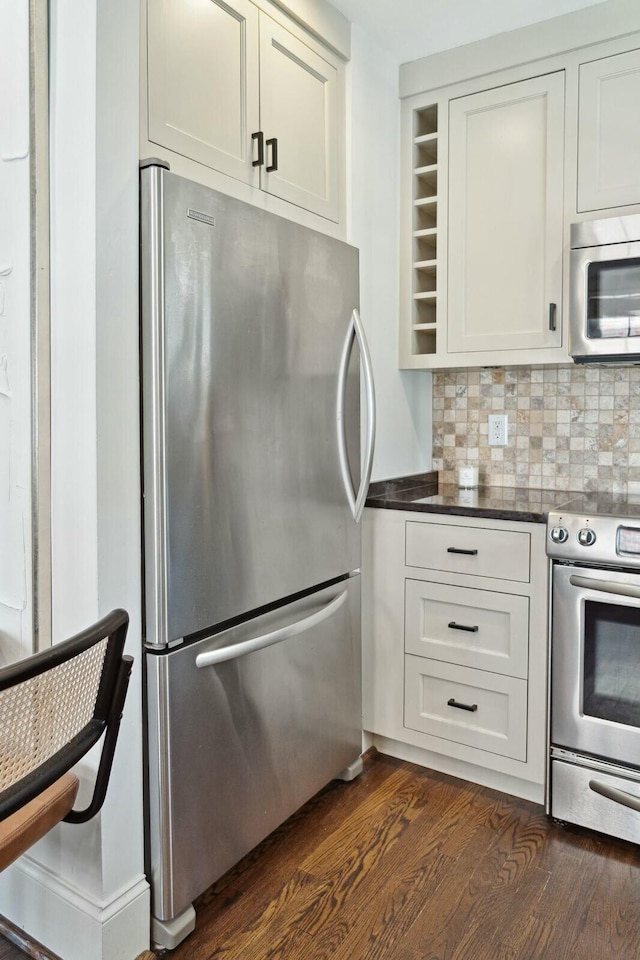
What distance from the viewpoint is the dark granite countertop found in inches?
83.7

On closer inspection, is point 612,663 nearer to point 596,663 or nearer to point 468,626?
point 596,663

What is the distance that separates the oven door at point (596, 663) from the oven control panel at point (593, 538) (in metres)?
A: 0.04

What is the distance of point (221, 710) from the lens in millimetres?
1642

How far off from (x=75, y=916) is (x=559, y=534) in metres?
1.53

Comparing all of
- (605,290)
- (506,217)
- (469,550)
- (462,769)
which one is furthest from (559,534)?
(506,217)

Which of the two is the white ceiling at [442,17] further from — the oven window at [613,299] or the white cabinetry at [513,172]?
the oven window at [613,299]

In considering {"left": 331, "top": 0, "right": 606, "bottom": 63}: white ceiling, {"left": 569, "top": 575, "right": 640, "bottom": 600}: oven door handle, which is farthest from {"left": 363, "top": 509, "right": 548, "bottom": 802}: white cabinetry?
{"left": 331, "top": 0, "right": 606, "bottom": 63}: white ceiling

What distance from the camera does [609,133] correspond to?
2.18 m

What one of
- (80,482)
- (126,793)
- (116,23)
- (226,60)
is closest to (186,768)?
(126,793)

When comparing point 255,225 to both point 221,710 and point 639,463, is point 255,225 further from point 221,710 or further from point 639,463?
point 639,463

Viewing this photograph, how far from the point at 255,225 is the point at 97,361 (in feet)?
1.86

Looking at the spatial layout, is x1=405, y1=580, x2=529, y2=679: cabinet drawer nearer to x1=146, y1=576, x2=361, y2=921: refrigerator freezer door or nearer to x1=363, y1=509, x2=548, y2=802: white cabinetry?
x1=363, y1=509, x2=548, y2=802: white cabinetry

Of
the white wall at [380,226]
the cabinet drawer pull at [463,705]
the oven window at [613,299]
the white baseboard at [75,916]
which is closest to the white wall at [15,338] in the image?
the white baseboard at [75,916]

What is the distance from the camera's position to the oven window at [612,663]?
1.89 metres
